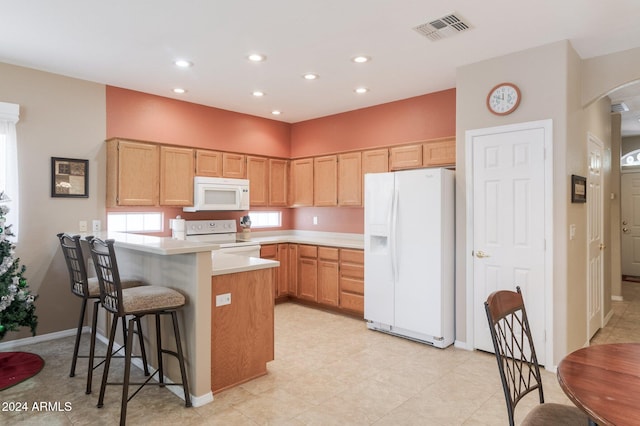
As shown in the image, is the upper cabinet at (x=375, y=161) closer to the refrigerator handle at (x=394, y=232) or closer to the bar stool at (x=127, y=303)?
the refrigerator handle at (x=394, y=232)

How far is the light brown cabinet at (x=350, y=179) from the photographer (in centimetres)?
510

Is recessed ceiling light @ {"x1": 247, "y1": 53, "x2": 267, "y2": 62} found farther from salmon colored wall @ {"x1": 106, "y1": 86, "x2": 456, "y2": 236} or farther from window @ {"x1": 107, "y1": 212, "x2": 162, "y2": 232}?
window @ {"x1": 107, "y1": 212, "x2": 162, "y2": 232}

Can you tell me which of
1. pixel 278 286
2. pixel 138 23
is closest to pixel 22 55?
pixel 138 23

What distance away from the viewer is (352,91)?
182 inches

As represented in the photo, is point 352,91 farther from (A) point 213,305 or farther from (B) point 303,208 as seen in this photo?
(A) point 213,305

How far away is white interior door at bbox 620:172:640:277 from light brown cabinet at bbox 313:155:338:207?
6116 mm

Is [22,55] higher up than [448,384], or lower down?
higher up

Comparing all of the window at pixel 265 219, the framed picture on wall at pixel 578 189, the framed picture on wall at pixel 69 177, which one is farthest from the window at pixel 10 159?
the framed picture on wall at pixel 578 189

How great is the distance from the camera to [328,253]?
16.5 ft

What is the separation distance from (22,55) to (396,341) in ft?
14.8

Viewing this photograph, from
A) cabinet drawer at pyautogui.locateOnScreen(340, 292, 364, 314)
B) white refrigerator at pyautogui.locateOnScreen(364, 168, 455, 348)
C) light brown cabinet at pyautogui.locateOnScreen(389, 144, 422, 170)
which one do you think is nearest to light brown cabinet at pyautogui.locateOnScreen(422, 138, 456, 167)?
light brown cabinet at pyautogui.locateOnScreen(389, 144, 422, 170)

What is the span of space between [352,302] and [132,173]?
9.78 ft

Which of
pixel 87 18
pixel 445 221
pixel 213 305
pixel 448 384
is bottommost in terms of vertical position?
pixel 448 384

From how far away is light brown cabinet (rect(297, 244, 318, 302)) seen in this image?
5.20 metres
